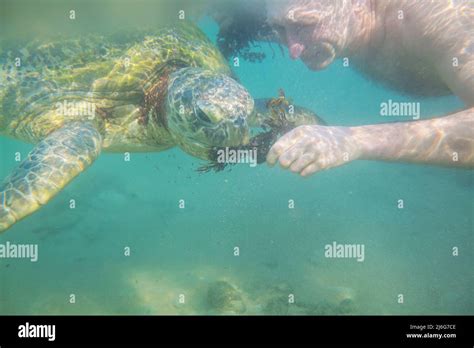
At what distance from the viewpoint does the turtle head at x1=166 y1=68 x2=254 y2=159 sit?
419 cm

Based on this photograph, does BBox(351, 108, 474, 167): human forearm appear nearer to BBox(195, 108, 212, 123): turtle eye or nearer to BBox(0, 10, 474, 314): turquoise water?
BBox(195, 108, 212, 123): turtle eye

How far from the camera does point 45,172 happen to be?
4238 millimetres

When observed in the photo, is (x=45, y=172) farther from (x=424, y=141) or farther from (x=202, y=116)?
(x=424, y=141)

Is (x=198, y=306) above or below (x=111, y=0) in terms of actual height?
below

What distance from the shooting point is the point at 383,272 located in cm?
841

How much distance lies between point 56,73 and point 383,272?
8382mm

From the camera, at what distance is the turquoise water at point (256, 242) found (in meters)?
7.52

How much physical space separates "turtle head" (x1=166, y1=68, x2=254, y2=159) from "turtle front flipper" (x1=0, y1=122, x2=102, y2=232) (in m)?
1.29

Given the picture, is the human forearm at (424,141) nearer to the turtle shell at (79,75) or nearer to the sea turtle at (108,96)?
the sea turtle at (108,96)

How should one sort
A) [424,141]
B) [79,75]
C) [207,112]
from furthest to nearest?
[79,75]
[207,112]
[424,141]

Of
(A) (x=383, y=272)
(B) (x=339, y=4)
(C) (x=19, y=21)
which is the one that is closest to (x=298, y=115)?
(B) (x=339, y=4)

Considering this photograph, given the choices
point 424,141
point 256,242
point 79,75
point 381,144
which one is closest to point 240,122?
point 381,144

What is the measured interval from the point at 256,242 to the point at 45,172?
7.13m
